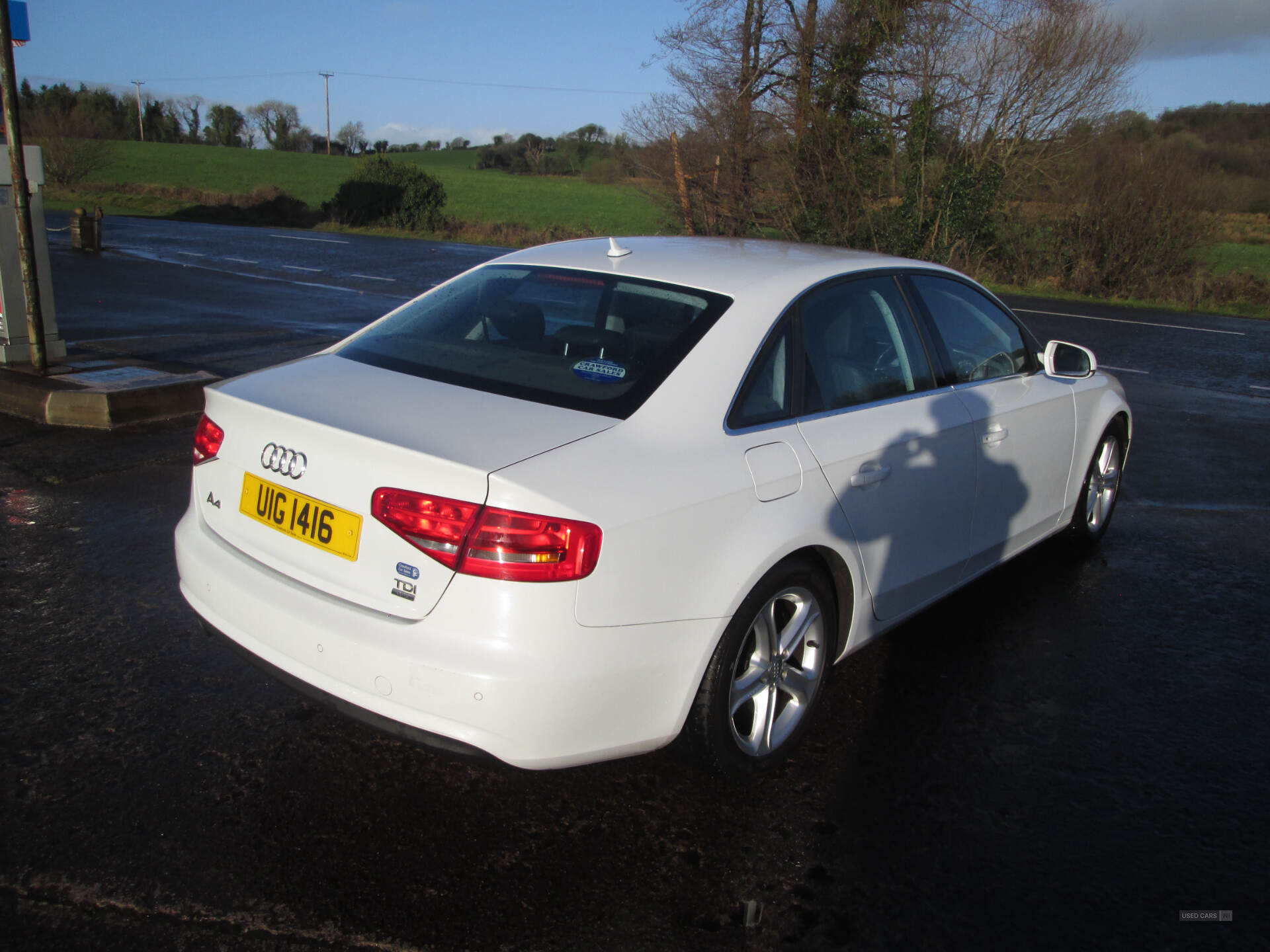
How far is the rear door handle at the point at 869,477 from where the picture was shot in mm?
3318

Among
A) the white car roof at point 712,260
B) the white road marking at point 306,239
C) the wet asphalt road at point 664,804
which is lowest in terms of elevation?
the wet asphalt road at point 664,804

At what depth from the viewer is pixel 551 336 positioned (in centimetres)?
338

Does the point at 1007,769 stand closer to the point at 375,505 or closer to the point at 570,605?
the point at 570,605

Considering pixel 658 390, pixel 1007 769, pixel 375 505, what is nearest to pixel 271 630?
pixel 375 505

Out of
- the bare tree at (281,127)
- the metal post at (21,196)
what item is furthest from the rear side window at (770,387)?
the bare tree at (281,127)

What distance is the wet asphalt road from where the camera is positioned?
252cm

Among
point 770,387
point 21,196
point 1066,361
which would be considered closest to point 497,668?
point 770,387

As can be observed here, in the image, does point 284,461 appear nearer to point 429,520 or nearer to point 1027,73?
point 429,520

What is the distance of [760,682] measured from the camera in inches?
123

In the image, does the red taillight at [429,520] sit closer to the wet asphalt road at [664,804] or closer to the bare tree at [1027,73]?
the wet asphalt road at [664,804]

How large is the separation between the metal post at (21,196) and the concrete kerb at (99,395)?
283mm

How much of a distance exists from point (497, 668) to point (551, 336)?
1301 millimetres

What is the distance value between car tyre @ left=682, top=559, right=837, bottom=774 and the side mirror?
6.62 feet

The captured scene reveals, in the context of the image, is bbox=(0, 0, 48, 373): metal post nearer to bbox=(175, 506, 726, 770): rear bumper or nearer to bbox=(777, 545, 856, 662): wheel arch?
bbox=(175, 506, 726, 770): rear bumper
